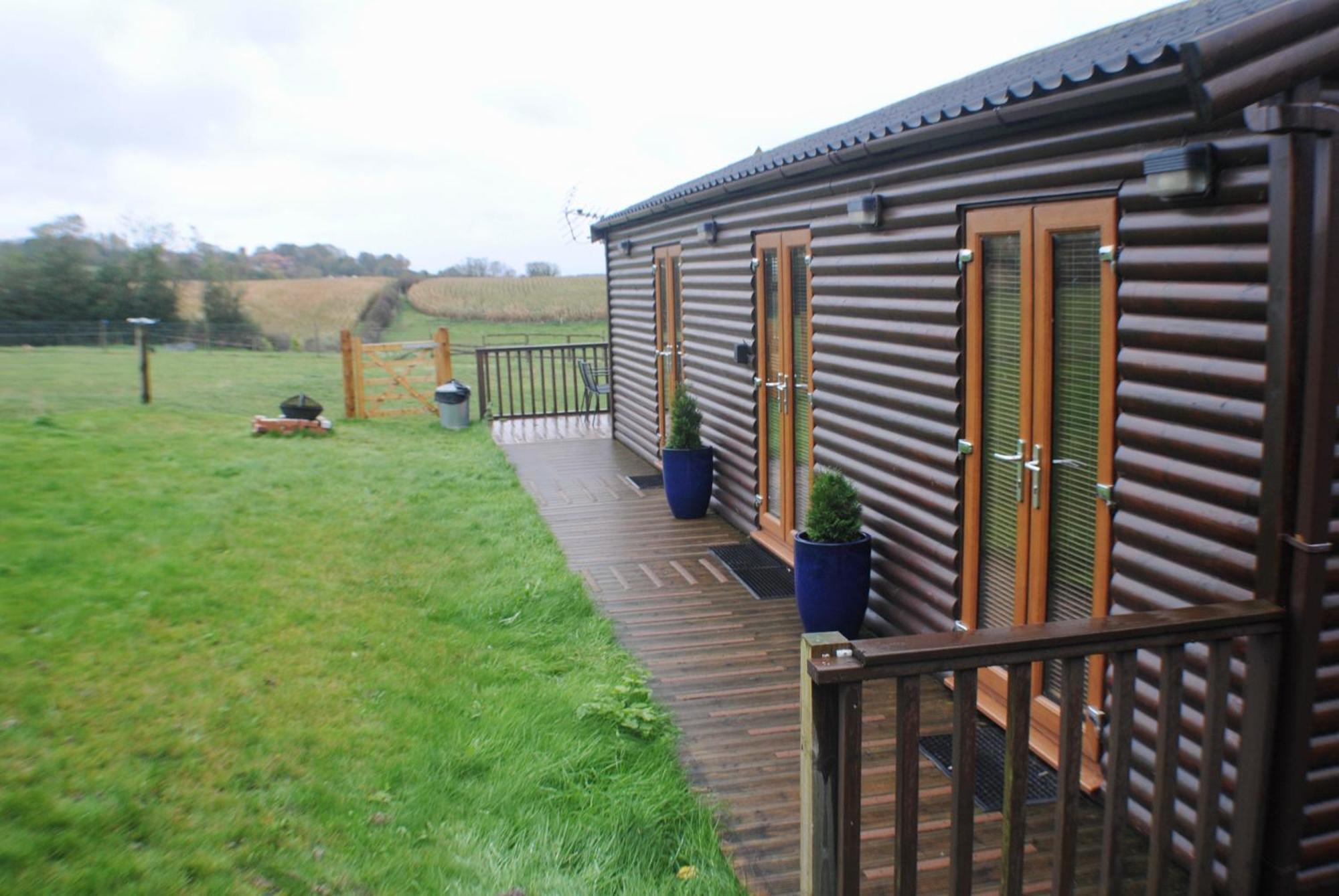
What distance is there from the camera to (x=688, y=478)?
7.76 metres

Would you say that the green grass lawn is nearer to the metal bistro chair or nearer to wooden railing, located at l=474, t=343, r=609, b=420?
wooden railing, located at l=474, t=343, r=609, b=420

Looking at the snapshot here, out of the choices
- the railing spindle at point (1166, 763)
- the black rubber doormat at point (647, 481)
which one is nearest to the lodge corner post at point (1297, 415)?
the railing spindle at point (1166, 763)

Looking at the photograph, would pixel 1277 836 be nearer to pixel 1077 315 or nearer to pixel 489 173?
pixel 1077 315

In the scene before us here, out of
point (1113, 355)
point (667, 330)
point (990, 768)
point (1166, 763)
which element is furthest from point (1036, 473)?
point (667, 330)

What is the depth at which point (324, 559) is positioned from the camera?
21.0 feet

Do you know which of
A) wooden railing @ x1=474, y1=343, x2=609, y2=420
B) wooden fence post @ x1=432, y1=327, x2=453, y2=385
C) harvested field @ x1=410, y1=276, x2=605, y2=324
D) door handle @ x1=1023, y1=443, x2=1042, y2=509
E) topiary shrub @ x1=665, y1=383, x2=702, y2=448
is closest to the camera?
door handle @ x1=1023, y1=443, x2=1042, y2=509

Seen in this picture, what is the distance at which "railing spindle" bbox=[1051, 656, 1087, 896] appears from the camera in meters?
2.23

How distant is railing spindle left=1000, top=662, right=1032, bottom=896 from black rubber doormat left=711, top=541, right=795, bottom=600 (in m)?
3.31

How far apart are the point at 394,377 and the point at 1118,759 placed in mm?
12744

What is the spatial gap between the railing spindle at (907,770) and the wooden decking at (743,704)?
2.84 feet

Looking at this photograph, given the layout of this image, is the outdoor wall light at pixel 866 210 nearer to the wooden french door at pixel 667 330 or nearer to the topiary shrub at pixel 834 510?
the topiary shrub at pixel 834 510

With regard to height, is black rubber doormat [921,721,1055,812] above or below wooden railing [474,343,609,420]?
below

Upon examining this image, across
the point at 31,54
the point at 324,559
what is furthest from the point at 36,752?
the point at 31,54

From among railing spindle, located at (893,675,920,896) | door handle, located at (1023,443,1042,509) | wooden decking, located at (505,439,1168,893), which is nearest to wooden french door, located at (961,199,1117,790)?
door handle, located at (1023,443,1042,509)
